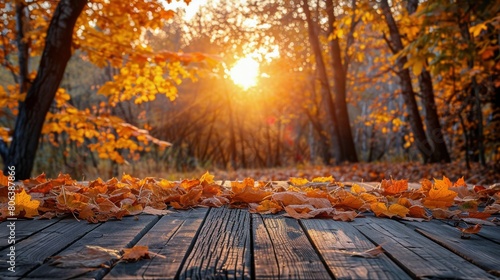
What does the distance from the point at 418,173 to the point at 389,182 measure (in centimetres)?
704

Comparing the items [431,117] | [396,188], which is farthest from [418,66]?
[431,117]

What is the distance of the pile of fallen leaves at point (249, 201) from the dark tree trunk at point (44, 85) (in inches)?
133

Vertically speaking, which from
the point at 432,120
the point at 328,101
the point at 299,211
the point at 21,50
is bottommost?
the point at 299,211

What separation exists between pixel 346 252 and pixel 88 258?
0.82 meters

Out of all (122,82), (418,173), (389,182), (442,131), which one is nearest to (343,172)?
(418,173)

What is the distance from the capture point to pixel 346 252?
1.58 metres

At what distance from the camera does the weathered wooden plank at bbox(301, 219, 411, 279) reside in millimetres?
1363

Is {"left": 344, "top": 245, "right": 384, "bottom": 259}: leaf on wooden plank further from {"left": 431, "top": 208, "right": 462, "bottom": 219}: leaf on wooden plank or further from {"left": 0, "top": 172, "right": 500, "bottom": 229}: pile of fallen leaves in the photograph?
{"left": 431, "top": 208, "right": 462, "bottom": 219}: leaf on wooden plank

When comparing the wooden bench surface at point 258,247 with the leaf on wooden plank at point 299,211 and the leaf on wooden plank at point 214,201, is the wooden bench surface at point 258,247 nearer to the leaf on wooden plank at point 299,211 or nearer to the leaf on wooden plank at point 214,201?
the leaf on wooden plank at point 299,211

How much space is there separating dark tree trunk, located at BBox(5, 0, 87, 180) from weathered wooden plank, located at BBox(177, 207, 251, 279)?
182 inches

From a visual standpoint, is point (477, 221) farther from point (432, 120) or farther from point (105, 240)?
point (432, 120)

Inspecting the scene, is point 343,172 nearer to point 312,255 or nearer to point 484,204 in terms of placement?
point 484,204

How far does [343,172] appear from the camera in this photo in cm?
1045

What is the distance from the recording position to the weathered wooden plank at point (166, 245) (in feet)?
4.41
